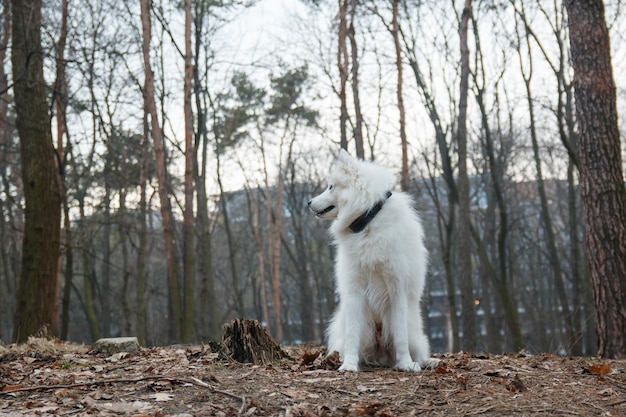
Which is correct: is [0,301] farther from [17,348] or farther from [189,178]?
[17,348]

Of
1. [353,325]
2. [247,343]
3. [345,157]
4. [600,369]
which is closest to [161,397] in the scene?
[247,343]

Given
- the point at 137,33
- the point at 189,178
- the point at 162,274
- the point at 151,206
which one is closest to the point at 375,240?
the point at 189,178

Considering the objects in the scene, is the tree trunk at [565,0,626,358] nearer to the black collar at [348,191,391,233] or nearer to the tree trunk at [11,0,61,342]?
the black collar at [348,191,391,233]

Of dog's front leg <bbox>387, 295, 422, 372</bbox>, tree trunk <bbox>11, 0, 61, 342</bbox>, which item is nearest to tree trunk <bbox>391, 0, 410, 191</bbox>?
tree trunk <bbox>11, 0, 61, 342</bbox>

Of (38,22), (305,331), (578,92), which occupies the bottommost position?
(305,331)

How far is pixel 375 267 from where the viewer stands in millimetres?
5699

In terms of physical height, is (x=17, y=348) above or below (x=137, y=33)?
below

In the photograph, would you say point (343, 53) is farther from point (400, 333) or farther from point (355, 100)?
point (400, 333)

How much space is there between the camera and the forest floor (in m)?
3.93

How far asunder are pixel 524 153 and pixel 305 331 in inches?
730

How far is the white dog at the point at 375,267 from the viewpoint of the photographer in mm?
5695

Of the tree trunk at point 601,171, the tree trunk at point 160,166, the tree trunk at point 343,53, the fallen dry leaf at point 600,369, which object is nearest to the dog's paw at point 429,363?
the fallen dry leaf at point 600,369

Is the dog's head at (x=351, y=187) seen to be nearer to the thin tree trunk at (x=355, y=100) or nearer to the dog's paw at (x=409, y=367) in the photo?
the dog's paw at (x=409, y=367)

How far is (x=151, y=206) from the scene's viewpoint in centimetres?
2573
